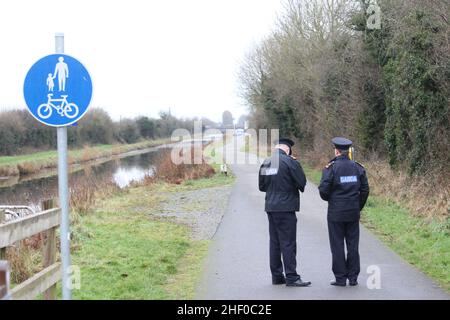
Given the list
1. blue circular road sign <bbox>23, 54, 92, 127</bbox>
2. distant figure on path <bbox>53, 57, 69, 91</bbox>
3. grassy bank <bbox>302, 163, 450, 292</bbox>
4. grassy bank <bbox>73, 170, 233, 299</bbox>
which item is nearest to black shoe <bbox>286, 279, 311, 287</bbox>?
grassy bank <bbox>73, 170, 233, 299</bbox>

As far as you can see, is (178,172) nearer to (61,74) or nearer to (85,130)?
(61,74)

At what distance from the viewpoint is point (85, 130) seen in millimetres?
75500

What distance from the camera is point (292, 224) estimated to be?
778 centimetres

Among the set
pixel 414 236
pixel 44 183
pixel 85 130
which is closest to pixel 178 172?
pixel 44 183

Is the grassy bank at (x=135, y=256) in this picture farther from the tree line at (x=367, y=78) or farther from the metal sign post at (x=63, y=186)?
Result: the tree line at (x=367, y=78)

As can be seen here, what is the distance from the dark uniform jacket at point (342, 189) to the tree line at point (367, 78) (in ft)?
22.8

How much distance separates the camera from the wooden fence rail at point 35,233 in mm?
5648

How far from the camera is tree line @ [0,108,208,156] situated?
59406mm

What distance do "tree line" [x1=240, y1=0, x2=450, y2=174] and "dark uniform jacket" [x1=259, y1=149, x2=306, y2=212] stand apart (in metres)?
7.36

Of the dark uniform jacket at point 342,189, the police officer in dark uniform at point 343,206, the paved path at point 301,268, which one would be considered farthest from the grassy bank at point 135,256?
the dark uniform jacket at point 342,189

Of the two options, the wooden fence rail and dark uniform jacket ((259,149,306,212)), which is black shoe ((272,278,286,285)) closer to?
dark uniform jacket ((259,149,306,212))

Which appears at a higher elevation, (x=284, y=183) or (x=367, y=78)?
(x=367, y=78)

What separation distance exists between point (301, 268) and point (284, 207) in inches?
60.3
